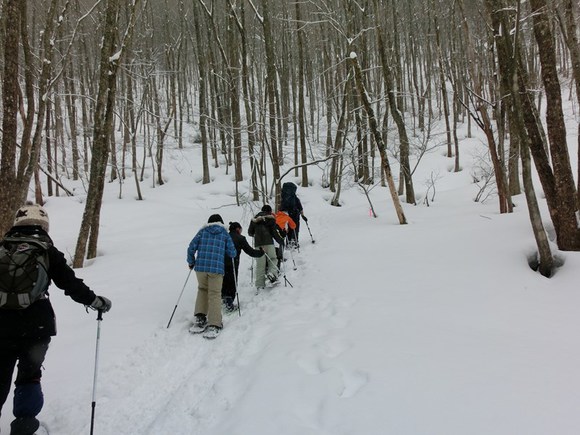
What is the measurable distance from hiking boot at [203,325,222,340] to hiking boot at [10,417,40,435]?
229 centimetres

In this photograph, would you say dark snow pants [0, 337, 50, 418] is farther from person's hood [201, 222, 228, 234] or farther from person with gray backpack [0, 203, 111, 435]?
person's hood [201, 222, 228, 234]

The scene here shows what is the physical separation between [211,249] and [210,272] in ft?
1.17

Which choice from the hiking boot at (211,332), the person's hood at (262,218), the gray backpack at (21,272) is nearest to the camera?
the gray backpack at (21,272)

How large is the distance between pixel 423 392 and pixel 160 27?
33633mm

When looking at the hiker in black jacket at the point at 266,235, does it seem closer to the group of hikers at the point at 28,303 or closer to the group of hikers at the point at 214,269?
the group of hikers at the point at 214,269

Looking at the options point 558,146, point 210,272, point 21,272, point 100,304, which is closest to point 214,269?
point 210,272

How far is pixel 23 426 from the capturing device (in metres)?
2.84

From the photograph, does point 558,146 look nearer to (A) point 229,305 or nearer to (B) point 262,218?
(B) point 262,218

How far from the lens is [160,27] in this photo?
96.7ft

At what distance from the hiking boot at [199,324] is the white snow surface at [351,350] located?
0.47ft

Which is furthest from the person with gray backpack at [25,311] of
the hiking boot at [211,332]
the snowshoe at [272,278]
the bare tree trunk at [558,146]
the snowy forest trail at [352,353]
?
the bare tree trunk at [558,146]

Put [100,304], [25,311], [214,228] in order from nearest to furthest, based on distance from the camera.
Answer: [25,311] → [100,304] → [214,228]

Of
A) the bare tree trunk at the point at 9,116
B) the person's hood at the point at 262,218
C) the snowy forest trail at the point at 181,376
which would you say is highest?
the bare tree trunk at the point at 9,116

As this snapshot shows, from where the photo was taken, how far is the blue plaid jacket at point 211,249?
18.0 ft
